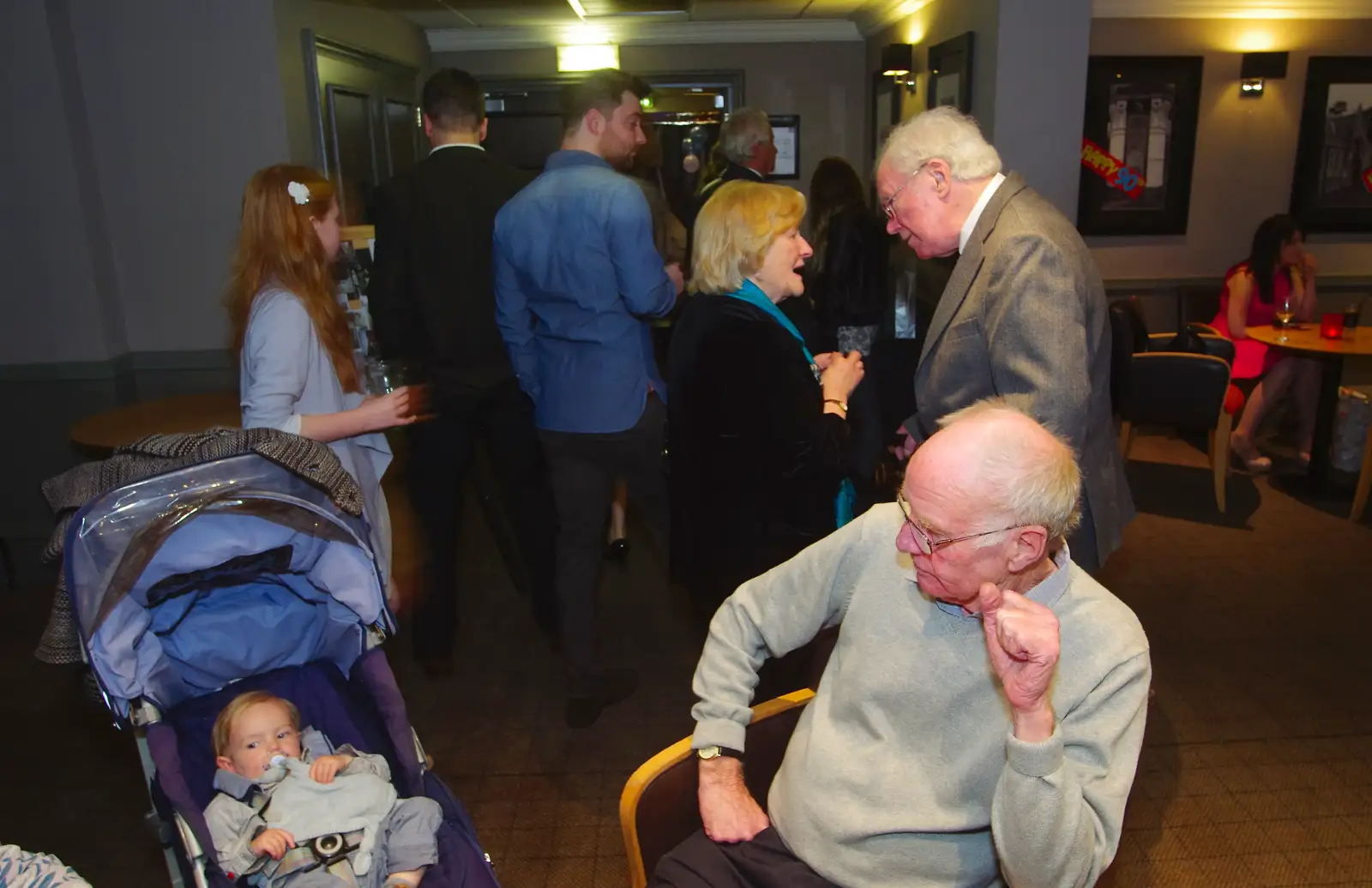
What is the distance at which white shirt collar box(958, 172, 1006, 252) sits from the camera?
7.16ft

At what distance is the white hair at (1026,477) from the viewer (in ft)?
4.53

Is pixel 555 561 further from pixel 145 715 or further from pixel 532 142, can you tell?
pixel 532 142

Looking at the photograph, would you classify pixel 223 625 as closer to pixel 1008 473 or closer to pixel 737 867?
pixel 737 867

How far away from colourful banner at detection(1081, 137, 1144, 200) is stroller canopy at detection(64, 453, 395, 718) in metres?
5.54

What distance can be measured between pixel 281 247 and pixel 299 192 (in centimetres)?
14

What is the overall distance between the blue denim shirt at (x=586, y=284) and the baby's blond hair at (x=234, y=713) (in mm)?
1063

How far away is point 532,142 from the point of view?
25.1ft

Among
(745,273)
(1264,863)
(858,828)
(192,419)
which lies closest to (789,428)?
(745,273)

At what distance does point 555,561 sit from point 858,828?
1707 millimetres

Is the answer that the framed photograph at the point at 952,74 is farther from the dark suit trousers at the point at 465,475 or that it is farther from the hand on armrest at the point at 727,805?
the hand on armrest at the point at 727,805

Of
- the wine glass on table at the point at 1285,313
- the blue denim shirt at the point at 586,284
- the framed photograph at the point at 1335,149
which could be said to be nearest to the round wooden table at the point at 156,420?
the blue denim shirt at the point at 586,284

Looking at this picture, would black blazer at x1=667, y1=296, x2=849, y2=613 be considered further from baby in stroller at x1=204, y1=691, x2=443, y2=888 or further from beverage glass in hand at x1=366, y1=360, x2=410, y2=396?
beverage glass in hand at x1=366, y1=360, x2=410, y2=396

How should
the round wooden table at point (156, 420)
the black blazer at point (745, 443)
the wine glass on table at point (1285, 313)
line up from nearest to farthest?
1. the black blazer at point (745, 443)
2. the round wooden table at point (156, 420)
3. the wine glass on table at point (1285, 313)

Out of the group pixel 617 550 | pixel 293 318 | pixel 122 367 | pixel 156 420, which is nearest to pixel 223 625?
pixel 293 318
